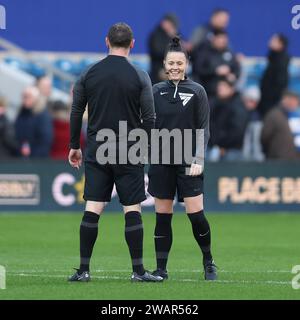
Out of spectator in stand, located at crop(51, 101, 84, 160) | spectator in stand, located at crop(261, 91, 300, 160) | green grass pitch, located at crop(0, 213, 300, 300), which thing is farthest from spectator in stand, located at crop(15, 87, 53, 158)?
spectator in stand, located at crop(261, 91, 300, 160)

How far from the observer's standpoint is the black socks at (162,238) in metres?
10.9

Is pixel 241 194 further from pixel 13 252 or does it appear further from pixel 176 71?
pixel 176 71

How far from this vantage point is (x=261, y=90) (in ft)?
74.5

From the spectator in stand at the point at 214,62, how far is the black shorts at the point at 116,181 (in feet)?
36.1

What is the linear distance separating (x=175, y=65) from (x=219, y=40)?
1065 centimetres

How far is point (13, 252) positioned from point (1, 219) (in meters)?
4.92

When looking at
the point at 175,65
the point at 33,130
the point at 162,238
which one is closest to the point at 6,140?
the point at 33,130

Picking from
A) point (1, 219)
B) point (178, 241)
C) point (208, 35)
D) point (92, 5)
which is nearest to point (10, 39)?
point (92, 5)

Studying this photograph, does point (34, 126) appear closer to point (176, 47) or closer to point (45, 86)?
point (45, 86)

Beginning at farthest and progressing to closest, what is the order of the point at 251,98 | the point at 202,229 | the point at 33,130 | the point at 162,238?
1. the point at 251,98
2. the point at 33,130
3. the point at 162,238
4. the point at 202,229

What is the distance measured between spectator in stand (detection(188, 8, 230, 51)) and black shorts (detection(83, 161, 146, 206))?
37.0 feet

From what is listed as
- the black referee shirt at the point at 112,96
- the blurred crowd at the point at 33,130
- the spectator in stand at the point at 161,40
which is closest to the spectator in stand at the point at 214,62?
the spectator in stand at the point at 161,40

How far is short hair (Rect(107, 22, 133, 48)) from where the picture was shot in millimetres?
10102

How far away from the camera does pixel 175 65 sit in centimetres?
1062
